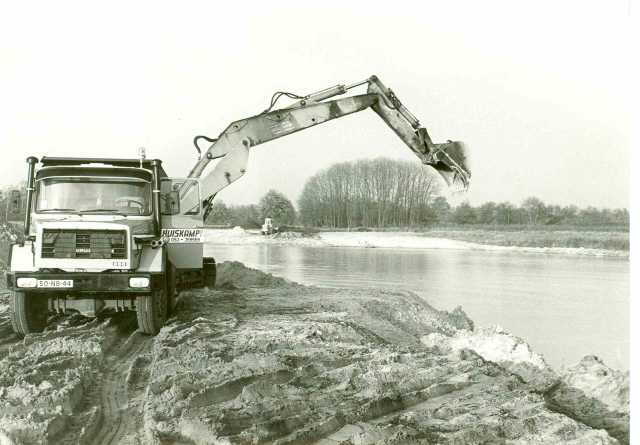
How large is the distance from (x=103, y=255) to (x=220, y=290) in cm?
419

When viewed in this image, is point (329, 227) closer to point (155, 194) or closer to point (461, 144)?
point (461, 144)

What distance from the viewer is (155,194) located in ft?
21.6

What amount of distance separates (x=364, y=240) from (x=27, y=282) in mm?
5264

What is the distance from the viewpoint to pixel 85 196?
6340 millimetres

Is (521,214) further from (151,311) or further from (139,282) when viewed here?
(139,282)

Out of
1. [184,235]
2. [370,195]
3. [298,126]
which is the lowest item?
[184,235]

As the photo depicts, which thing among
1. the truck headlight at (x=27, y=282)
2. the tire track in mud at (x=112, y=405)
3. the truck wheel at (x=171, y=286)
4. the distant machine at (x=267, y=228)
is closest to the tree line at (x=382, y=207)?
the distant machine at (x=267, y=228)

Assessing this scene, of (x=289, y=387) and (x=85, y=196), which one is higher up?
(x=85, y=196)

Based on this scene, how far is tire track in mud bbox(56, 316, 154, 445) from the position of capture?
3992 mm

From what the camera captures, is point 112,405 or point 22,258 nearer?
point 112,405

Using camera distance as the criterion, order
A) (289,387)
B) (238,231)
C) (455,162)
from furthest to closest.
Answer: (238,231), (455,162), (289,387)

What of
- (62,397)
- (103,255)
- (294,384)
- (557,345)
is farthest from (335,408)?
(557,345)

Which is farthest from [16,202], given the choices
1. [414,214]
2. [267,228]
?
[414,214]

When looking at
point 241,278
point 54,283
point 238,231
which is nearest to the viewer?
point 54,283
